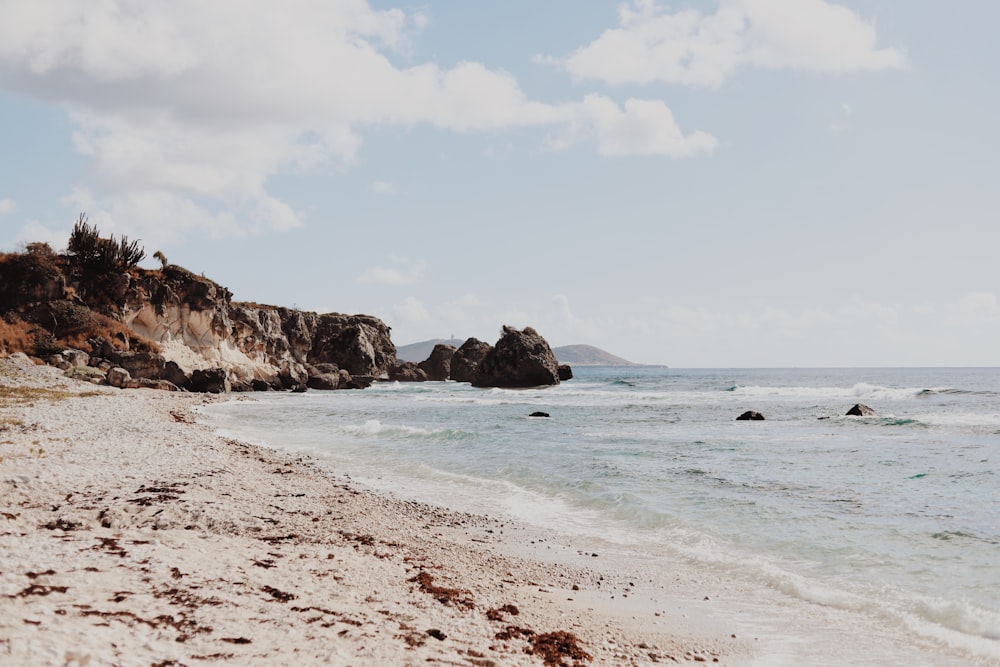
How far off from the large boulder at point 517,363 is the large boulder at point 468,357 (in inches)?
434

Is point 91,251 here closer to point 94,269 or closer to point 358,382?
point 94,269

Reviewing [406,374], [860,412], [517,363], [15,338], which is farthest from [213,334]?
[860,412]

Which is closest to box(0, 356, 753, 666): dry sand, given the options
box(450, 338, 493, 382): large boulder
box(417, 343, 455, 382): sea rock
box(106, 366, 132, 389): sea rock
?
box(106, 366, 132, 389): sea rock

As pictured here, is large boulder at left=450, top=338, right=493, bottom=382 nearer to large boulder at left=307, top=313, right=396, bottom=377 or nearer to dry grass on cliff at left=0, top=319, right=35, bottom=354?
large boulder at left=307, top=313, right=396, bottom=377

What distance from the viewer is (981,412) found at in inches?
1635

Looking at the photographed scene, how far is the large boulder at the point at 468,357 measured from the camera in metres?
90.7

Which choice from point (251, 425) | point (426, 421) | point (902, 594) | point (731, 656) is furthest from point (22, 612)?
point (426, 421)

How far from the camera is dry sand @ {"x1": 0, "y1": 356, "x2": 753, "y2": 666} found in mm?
5125

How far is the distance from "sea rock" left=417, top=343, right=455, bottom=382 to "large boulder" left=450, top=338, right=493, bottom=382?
4405 mm

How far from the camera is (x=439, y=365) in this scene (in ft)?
325

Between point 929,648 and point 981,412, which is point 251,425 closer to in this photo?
point 929,648

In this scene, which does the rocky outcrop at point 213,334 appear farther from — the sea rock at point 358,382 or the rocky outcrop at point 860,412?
the rocky outcrop at point 860,412

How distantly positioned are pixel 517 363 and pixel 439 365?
25.3m

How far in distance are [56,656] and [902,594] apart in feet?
31.8
